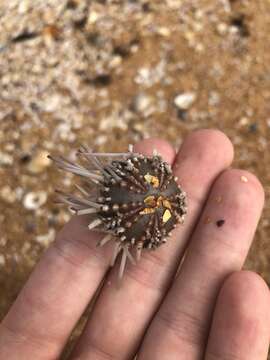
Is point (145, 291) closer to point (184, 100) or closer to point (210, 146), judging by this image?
point (210, 146)

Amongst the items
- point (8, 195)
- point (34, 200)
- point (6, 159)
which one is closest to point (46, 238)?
point (34, 200)

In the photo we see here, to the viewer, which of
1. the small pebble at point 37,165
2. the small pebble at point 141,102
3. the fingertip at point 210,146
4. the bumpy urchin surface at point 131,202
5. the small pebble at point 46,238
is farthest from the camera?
the small pebble at point 141,102

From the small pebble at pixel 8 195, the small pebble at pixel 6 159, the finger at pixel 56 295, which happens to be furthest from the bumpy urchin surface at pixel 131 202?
the small pebble at pixel 6 159

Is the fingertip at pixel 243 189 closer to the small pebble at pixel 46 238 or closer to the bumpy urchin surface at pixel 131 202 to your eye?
the bumpy urchin surface at pixel 131 202

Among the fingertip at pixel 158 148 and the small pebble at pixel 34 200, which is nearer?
the fingertip at pixel 158 148

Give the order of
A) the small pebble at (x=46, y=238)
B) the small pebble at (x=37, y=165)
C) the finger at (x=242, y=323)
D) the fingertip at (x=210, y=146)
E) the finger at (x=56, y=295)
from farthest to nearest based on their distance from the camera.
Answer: the small pebble at (x=37, y=165)
the small pebble at (x=46, y=238)
the fingertip at (x=210, y=146)
the finger at (x=56, y=295)
the finger at (x=242, y=323)

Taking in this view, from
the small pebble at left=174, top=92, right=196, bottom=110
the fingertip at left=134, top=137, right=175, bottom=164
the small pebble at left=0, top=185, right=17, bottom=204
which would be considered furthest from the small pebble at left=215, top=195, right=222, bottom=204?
the small pebble at left=0, top=185, right=17, bottom=204

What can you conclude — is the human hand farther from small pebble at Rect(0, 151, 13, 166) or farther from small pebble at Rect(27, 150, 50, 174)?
small pebble at Rect(0, 151, 13, 166)
